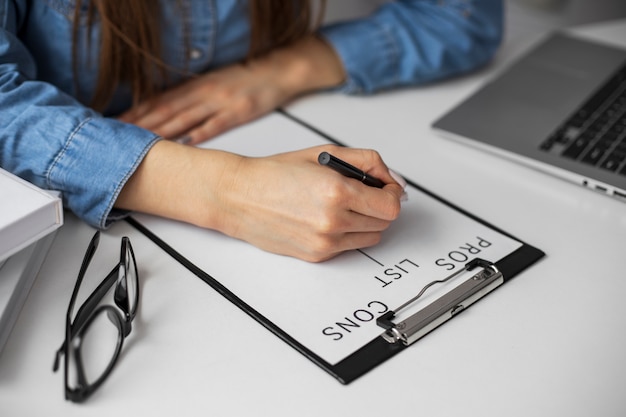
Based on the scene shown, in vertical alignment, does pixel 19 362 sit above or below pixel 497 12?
below

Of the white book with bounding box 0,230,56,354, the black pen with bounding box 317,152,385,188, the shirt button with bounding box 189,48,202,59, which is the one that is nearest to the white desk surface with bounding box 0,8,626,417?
the white book with bounding box 0,230,56,354

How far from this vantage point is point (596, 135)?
33.9 inches

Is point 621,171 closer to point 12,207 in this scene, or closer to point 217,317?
point 217,317

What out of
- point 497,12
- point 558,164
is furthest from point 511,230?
point 497,12

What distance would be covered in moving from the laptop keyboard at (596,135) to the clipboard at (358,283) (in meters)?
0.17

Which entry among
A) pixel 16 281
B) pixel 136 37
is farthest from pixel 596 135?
pixel 16 281

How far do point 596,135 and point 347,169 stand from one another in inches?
14.6

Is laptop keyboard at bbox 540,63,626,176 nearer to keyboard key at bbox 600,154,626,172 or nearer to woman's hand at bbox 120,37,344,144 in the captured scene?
keyboard key at bbox 600,154,626,172

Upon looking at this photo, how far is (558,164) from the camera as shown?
0.82 metres

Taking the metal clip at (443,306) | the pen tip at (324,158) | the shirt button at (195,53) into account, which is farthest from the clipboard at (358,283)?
the shirt button at (195,53)

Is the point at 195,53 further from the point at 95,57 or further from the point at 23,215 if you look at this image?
the point at 23,215

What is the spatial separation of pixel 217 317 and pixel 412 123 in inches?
16.8

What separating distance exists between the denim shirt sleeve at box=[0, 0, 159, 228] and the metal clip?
0.29 m

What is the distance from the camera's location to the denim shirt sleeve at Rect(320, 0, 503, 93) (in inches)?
39.5
